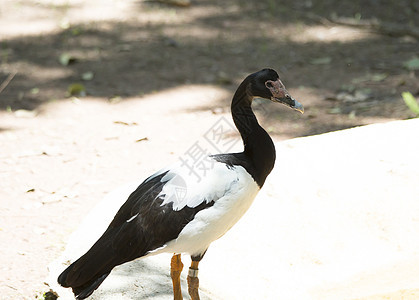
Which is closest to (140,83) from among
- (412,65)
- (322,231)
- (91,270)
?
(412,65)

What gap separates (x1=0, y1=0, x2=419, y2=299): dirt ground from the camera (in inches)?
168

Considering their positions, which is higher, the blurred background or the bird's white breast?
the bird's white breast

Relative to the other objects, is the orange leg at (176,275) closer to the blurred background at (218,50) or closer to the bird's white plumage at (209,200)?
the bird's white plumage at (209,200)

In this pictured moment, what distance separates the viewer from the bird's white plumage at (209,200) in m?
2.55

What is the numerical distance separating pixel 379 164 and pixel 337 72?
10.1 ft

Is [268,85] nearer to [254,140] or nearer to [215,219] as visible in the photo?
[254,140]

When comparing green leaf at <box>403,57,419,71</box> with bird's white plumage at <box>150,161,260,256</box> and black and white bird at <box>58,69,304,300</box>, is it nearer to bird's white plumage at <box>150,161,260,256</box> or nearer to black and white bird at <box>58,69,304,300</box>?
black and white bird at <box>58,69,304,300</box>

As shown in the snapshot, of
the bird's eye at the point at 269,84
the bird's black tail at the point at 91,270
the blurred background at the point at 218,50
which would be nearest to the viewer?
the bird's black tail at the point at 91,270

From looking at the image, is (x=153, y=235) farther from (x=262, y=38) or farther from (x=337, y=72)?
(x=262, y=38)

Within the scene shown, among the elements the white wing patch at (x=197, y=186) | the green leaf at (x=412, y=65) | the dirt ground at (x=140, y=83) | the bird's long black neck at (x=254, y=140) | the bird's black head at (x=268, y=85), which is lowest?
the dirt ground at (x=140, y=83)

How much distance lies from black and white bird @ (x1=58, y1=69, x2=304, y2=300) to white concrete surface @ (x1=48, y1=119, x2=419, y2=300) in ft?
0.88

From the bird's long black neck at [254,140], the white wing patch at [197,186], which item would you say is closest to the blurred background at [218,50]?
the bird's long black neck at [254,140]

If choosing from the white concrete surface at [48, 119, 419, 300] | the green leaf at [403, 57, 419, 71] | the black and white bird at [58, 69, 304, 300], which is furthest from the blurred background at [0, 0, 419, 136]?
the black and white bird at [58, 69, 304, 300]

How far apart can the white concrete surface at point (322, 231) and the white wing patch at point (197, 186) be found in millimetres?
443
